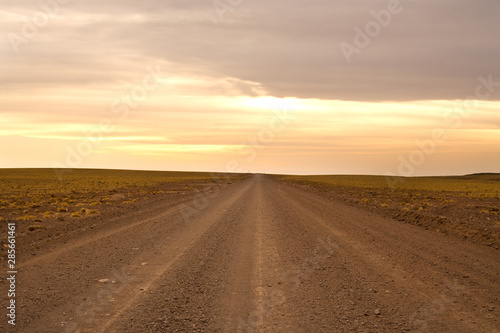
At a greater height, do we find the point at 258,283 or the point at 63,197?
the point at 258,283

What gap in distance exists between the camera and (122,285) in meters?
7.40

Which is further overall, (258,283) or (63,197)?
(63,197)

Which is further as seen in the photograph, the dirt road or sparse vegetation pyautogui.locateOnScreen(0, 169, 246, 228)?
sparse vegetation pyautogui.locateOnScreen(0, 169, 246, 228)

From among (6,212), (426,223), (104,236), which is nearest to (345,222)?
(426,223)

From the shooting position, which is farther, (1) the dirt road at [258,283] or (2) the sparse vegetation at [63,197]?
(2) the sparse vegetation at [63,197]

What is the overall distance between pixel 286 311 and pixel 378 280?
2558 millimetres

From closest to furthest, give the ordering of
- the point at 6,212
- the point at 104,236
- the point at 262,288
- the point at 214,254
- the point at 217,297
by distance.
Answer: the point at 217,297
the point at 262,288
the point at 214,254
the point at 104,236
the point at 6,212

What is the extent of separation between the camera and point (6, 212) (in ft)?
69.1

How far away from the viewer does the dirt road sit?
5651mm

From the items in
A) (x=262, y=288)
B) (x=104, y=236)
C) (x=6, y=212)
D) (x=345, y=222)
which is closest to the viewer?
(x=262, y=288)

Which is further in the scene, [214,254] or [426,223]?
[426,223]

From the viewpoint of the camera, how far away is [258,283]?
7.58 meters

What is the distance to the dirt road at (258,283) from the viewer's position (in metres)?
5.65

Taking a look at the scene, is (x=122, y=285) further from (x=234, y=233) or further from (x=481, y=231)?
(x=481, y=231)
